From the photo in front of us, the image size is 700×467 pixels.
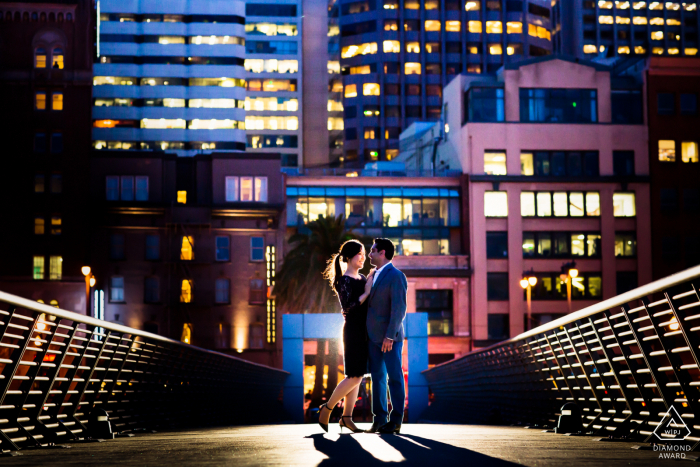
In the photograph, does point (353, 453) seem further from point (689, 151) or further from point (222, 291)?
point (689, 151)

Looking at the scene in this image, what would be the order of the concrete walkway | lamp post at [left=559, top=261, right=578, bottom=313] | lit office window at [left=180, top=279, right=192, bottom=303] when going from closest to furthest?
the concrete walkway < lamp post at [left=559, top=261, right=578, bottom=313] < lit office window at [left=180, top=279, right=192, bottom=303]

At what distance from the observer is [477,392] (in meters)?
20.7

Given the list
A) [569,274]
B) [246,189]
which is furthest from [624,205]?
[246,189]

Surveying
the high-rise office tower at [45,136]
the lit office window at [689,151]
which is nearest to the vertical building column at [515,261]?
the lit office window at [689,151]

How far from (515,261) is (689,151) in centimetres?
1715

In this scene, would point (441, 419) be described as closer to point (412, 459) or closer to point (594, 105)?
point (412, 459)

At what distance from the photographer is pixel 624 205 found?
2968 inches

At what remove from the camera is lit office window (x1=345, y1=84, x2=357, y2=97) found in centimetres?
12588

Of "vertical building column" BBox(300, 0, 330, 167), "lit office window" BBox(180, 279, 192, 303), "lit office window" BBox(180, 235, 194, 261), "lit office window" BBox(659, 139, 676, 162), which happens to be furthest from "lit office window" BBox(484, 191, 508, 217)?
"vertical building column" BBox(300, 0, 330, 167)

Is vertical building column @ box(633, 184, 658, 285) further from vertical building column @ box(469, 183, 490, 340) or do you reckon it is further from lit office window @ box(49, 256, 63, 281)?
lit office window @ box(49, 256, 63, 281)

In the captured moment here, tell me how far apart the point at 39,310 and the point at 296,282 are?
161ft

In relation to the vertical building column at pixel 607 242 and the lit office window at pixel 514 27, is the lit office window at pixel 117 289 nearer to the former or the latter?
the vertical building column at pixel 607 242

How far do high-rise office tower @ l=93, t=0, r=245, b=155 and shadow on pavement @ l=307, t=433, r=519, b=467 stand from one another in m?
98.5

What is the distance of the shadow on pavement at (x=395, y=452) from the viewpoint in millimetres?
6441
